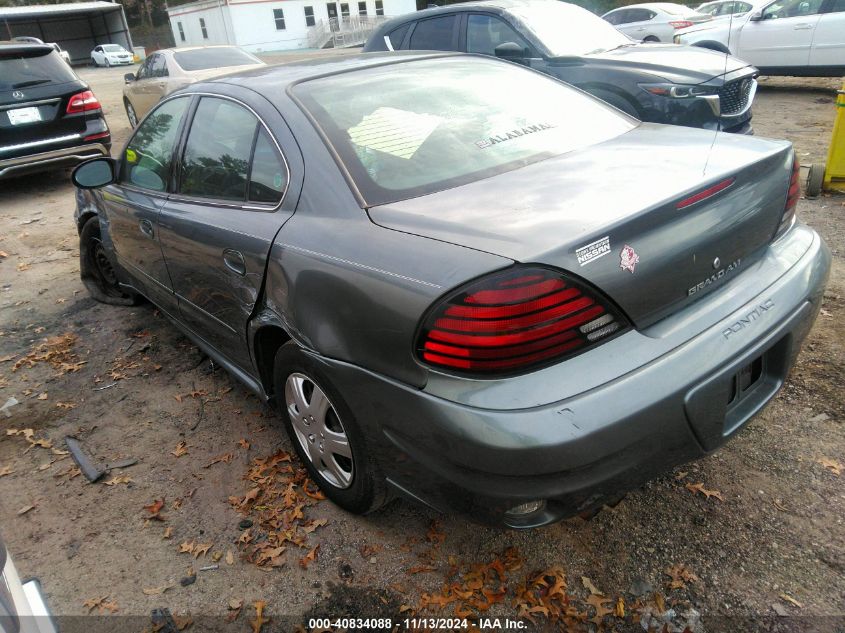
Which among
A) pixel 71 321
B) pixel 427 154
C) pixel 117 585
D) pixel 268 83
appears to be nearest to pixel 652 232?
pixel 427 154

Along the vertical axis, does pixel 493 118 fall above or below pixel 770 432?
above

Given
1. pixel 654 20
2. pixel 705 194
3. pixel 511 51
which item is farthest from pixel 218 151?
pixel 654 20

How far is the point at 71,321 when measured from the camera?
15.8 ft

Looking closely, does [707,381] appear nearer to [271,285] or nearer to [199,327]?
[271,285]

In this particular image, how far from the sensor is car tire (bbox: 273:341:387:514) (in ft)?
7.39

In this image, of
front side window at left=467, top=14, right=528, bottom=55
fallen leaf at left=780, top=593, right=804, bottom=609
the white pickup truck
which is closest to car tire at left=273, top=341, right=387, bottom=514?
fallen leaf at left=780, top=593, right=804, bottom=609

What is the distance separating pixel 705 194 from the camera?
81.1 inches

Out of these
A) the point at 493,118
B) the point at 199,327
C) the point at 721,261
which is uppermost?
the point at 493,118

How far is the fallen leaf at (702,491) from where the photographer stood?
8.14ft

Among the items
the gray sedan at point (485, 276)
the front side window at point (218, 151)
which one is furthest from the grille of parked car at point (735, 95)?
A: the front side window at point (218, 151)

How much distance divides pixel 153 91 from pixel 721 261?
10.9m

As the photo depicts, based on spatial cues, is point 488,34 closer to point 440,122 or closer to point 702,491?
point 440,122

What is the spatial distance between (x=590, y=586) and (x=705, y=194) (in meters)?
1.37

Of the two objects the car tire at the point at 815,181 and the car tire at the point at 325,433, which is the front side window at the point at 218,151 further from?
the car tire at the point at 815,181
